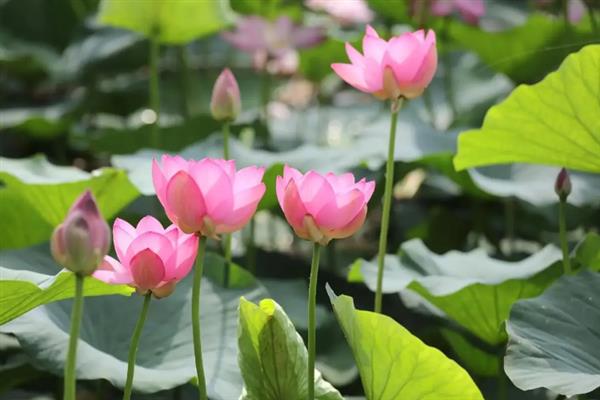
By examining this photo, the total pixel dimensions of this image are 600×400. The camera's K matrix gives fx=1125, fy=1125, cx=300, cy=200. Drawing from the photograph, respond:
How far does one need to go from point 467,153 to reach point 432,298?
179 mm

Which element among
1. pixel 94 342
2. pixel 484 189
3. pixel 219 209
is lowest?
pixel 94 342

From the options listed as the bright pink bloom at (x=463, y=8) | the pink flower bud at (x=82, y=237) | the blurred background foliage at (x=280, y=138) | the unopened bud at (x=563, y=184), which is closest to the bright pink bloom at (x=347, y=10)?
the blurred background foliage at (x=280, y=138)

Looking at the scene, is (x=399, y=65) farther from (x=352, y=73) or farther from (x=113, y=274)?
(x=113, y=274)

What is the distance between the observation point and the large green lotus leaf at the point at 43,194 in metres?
1.36

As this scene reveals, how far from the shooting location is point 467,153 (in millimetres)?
1312

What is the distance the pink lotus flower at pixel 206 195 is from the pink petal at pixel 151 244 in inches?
0.9

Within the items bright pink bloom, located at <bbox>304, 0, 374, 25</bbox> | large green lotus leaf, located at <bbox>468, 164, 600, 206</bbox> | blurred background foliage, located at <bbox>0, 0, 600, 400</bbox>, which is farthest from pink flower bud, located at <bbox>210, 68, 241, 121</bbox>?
bright pink bloom, located at <bbox>304, 0, 374, 25</bbox>

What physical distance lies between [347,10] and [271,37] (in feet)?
1.30

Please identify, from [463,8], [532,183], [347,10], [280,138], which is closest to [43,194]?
[532,183]

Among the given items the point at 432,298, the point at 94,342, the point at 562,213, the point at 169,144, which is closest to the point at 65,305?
the point at 94,342

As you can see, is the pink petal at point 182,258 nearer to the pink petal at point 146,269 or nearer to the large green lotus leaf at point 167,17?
the pink petal at point 146,269

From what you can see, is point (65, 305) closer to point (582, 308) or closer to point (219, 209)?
point (219, 209)

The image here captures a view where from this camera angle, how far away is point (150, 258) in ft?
2.82

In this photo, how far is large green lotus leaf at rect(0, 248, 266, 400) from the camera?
1.08 metres
